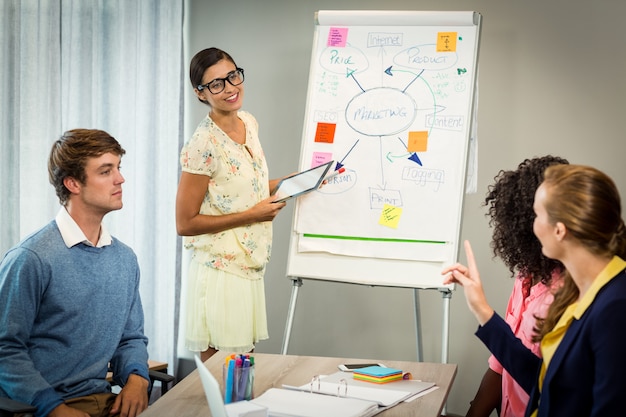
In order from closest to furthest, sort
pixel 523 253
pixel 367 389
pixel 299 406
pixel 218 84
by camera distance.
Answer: pixel 299 406 → pixel 367 389 → pixel 523 253 → pixel 218 84

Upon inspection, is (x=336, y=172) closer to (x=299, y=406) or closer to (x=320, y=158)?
(x=320, y=158)

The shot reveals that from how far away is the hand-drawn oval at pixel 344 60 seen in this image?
3.39 metres

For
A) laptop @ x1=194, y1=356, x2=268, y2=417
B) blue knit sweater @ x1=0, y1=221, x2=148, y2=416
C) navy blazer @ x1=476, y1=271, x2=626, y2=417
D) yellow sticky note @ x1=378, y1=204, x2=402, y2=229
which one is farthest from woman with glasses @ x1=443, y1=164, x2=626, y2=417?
yellow sticky note @ x1=378, y1=204, x2=402, y2=229

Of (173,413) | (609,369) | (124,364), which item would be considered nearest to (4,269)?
(124,364)

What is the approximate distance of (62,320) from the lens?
2.29 metres

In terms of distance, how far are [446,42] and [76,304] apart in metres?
1.89

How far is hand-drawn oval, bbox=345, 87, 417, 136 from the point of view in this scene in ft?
10.8

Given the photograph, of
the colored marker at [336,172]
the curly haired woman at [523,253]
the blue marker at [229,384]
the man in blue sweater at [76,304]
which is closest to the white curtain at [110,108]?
the man in blue sweater at [76,304]

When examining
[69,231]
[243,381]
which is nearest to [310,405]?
[243,381]

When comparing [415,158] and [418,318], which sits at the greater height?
[415,158]

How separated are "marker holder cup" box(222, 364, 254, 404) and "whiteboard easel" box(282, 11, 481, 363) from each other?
1361 mm

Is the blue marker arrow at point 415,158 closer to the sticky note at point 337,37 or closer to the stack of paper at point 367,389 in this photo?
the sticky note at point 337,37

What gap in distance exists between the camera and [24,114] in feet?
10.9

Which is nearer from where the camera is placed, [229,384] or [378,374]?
[229,384]
